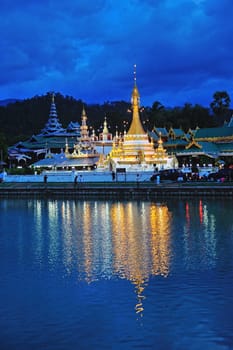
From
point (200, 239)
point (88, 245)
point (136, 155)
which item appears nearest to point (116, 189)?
point (136, 155)

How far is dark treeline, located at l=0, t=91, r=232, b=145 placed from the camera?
274 ft

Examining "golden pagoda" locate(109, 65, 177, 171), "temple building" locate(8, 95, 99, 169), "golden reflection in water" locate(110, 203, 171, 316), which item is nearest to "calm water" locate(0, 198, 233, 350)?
"golden reflection in water" locate(110, 203, 171, 316)

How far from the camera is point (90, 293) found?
1201cm

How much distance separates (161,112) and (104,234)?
68892mm

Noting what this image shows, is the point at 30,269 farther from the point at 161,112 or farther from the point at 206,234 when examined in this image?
the point at 161,112

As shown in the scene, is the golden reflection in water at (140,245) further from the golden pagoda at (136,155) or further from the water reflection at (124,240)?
the golden pagoda at (136,155)

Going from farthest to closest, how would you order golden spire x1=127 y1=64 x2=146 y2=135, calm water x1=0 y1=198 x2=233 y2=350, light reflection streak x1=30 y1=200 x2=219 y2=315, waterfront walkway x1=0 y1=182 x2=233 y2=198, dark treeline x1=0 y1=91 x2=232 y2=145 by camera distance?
dark treeline x1=0 y1=91 x2=232 y2=145, golden spire x1=127 y1=64 x2=146 y2=135, waterfront walkway x1=0 y1=182 x2=233 y2=198, light reflection streak x1=30 y1=200 x2=219 y2=315, calm water x1=0 y1=198 x2=233 y2=350

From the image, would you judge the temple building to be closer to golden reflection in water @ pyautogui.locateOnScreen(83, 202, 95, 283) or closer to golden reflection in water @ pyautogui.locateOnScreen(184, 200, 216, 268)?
golden reflection in water @ pyautogui.locateOnScreen(83, 202, 95, 283)

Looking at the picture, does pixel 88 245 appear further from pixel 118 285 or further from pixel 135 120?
pixel 135 120

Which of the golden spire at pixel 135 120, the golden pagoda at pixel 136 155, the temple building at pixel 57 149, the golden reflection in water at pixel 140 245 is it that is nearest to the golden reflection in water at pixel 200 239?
the golden reflection in water at pixel 140 245

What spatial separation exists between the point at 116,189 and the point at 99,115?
84.6 meters

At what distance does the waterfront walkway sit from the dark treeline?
1173 cm

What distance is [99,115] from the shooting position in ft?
405

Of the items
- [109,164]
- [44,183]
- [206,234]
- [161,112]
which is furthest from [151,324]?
[161,112]
